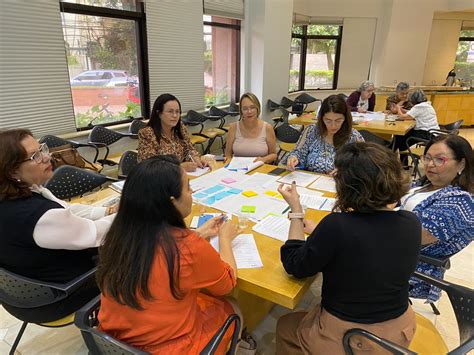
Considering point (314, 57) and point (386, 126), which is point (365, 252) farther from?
point (314, 57)

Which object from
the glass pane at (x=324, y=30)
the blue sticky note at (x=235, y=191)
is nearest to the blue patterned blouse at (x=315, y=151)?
the blue sticky note at (x=235, y=191)

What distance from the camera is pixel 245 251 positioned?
1.53 metres

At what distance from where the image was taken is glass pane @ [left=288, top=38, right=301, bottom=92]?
8297 mm

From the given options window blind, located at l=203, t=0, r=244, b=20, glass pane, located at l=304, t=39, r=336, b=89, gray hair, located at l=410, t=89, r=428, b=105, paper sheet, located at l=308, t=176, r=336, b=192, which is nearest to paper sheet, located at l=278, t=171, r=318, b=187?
paper sheet, located at l=308, t=176, r=336, b=192

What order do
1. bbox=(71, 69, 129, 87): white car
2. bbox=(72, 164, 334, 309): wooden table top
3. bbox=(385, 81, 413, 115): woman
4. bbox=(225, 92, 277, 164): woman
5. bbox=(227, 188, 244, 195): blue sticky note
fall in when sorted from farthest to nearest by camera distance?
1. bbox=(385, 81, 413, 115): woman
2. bbox=(71, 69, 129, 87): white car
3. bbox=(225, 92, 277, 164): woman
4. bbox=(227, 188, 244, 195): blue sticky note
5. bbox=(72, 164, 334, 309): wooden table top

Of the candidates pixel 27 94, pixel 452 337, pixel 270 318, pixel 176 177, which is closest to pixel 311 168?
pixel 270 318

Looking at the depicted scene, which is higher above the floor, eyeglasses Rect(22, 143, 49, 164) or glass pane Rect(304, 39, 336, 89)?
glass pane Rect(304, 39, 336, 89)

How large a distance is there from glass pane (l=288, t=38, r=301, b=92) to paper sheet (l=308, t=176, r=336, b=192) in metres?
6.26

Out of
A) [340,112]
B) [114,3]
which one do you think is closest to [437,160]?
[340,112]

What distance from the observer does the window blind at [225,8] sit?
5.60 m

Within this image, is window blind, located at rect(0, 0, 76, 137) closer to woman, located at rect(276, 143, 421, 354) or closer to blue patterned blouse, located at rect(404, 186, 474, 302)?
woman, located at rect(276, 143, 421, 354)

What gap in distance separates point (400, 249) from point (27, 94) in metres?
3.87

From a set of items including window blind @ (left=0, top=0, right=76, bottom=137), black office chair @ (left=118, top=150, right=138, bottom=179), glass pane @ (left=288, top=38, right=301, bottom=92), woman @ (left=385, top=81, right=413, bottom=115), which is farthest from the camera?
glass pane @ (left=288, top=38, right=301, bottom=92)

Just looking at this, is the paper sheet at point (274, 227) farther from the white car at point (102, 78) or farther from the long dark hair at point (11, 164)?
the white car at point (102, 78)
